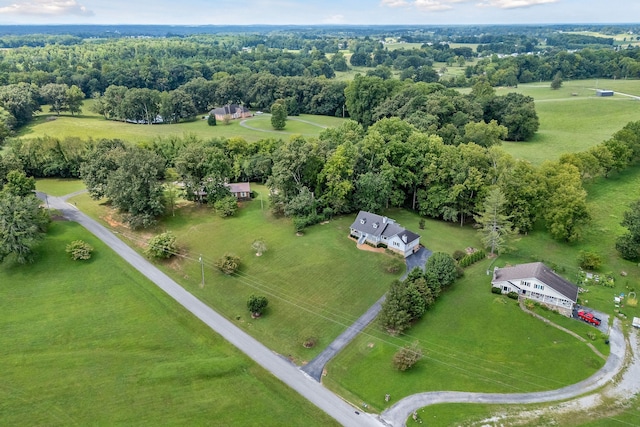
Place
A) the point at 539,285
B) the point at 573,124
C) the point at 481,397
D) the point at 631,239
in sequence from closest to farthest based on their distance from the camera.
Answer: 1. the point at 481,397
2. the point at 539,285
3. the point at 631,239
4. the point at 573,124

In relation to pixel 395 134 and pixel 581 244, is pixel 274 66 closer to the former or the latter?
pixel 395 134

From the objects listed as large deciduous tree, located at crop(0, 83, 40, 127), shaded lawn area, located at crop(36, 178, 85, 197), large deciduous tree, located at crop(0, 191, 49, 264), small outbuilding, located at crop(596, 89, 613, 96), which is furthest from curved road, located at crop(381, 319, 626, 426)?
small outbuilding, located at crop(596, 89, 613, 96)

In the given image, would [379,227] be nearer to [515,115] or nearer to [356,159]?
[356,159]

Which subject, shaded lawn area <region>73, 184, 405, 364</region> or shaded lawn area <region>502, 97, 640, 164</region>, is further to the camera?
shaded lawn area <region>502, 97, 640, 164</region>

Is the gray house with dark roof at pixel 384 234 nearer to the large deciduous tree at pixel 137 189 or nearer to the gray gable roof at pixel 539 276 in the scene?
the gray gable roof at pixel 539 276

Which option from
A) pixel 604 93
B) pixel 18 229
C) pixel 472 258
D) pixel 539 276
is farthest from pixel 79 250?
pixel 604 93

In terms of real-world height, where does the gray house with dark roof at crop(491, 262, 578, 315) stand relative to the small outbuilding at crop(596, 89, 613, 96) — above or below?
below

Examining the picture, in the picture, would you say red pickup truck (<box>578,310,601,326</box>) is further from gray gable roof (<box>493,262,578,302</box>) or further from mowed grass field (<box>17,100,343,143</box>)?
mowed grass field (<box>17,100,343,143</box>)
